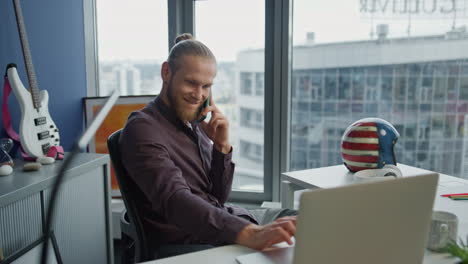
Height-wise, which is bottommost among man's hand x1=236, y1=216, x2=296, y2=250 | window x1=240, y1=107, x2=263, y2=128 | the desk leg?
the desk leg

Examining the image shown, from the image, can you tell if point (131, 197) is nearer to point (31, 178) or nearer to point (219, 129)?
point (219, 129)

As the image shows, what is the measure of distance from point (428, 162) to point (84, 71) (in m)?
2.21

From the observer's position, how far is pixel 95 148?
2.71 metres

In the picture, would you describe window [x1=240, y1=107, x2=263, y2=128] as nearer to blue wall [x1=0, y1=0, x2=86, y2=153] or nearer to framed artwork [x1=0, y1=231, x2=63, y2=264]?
blue wall [x1=0, y1=0, x2=86, y2=153]

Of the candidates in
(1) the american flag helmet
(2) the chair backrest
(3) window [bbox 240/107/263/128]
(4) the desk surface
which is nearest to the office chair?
(2) the chair backrest

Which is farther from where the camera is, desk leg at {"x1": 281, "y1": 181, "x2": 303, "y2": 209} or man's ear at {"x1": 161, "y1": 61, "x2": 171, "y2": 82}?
desk leg at {"x1": 281, "y1": 181, "x2": 303, "y2": 209}

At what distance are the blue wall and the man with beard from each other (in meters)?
1.11

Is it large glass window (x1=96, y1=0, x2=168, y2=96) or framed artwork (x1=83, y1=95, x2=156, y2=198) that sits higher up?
large glass window (x1=96, y1=0, x2=168, y2=96)

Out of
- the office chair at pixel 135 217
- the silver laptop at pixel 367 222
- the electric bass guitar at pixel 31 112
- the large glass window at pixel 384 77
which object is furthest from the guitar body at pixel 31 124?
the silver laptop at pixel 367 222

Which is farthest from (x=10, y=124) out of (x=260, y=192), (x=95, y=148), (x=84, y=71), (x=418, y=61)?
(x=418, y=61)

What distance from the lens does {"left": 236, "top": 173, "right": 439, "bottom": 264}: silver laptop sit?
728 mm

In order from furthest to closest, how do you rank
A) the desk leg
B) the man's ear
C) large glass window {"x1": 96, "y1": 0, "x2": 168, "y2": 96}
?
large glass window {"x1": 96, "y1": 0, "x2": 168, "y2": 96} < the desk leg < the man's ear

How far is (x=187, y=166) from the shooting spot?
144 centimetres

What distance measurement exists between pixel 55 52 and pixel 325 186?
1772 mm
